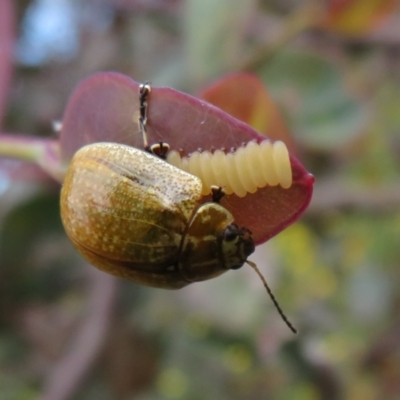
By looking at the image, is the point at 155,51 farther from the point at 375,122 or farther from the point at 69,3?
the point at 375,122

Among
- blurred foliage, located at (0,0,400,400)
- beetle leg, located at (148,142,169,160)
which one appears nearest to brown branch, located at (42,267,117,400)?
blurred foliage, located at (0,0,400,400)

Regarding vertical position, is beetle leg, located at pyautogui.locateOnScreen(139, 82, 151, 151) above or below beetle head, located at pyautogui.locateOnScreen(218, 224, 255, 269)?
above

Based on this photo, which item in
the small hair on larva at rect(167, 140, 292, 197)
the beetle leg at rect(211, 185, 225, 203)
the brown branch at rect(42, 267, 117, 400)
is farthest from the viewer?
the brown branch at rect(42, 267, 117, 400)

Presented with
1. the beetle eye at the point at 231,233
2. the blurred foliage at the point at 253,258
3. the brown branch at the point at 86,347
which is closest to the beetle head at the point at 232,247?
the beetle eye at the point at 231,233

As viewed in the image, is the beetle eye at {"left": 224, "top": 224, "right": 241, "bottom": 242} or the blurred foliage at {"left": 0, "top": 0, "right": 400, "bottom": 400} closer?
the beetle eye at {"left": 224, "top": 224, "right": 241, "bottom": 242}

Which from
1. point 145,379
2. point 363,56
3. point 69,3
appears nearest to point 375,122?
point 363,56

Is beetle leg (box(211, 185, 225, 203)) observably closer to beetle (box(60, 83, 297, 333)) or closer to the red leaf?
beetle (box(60, 83, 297, 333))

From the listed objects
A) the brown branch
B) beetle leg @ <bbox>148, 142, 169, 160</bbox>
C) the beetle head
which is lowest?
the brown branch

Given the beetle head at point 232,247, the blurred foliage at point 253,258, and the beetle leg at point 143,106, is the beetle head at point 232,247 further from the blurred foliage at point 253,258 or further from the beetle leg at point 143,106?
the blurred foliage at point 253,258

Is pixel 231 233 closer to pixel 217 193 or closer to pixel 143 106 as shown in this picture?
pixel 217 193
